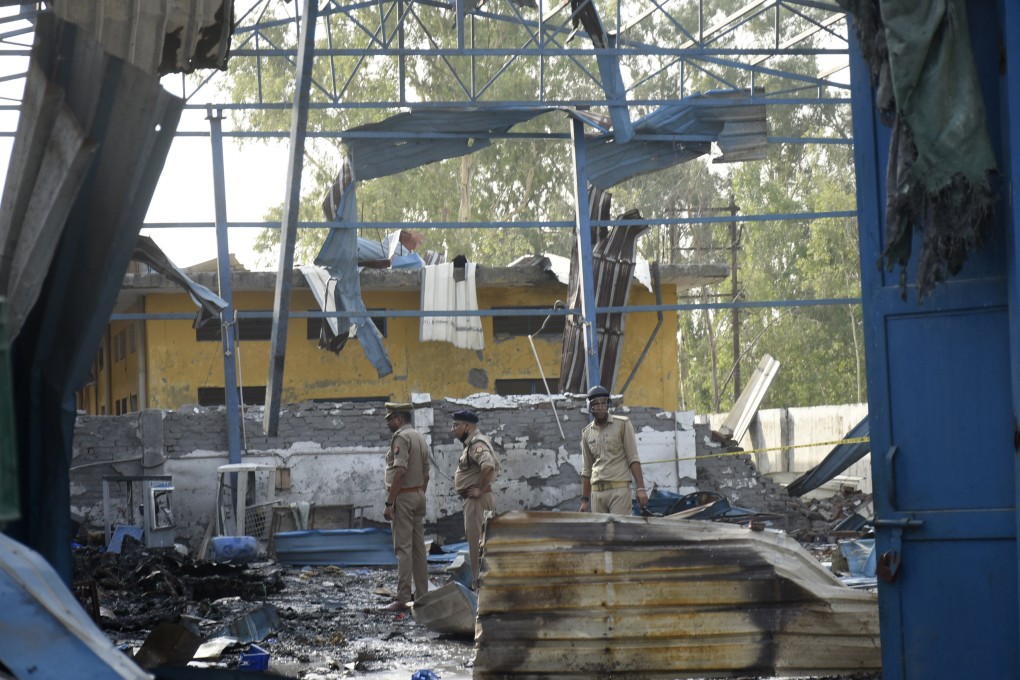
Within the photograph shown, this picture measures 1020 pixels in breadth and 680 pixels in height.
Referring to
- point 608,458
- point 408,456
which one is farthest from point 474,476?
point 608,458

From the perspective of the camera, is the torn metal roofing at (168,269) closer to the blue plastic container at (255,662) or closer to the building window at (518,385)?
the blue plastic container at (255,662)

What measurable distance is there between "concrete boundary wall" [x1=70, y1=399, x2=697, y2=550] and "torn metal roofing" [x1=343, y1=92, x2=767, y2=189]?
3248mm

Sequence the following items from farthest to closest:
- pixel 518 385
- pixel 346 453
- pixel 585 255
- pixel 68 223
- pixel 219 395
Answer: pixel 518 385, pixel 219 395, pixel 585 255, pixel 346 453, pixel 68 223

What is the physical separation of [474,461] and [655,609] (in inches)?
176

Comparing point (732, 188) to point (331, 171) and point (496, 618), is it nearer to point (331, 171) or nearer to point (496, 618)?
point (331, 171)

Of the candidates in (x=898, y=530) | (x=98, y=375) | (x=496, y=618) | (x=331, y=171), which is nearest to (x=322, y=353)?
(x=98, y=375)

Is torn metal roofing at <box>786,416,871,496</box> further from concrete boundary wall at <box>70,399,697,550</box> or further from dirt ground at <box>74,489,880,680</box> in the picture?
dirt ground at <box>74,489,880,680</box>

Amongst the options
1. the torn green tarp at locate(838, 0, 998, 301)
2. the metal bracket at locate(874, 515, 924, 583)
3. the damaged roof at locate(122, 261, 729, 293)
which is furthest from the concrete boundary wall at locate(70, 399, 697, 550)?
the torn green tarp at locate(838, 0, 998, 301)

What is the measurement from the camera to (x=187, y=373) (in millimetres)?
21469

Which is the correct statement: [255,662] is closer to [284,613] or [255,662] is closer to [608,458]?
[284,613]

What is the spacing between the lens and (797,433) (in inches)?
1034


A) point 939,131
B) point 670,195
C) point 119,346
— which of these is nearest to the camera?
point 939,131

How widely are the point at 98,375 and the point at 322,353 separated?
7.22 m

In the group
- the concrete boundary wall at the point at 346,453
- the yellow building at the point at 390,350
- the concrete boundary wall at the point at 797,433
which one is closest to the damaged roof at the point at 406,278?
the yellow building at the point at 390,350
